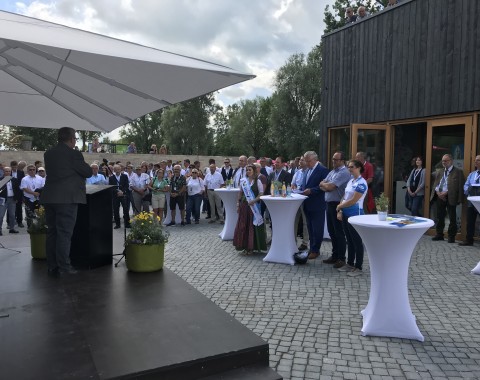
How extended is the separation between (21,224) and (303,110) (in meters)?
35.2

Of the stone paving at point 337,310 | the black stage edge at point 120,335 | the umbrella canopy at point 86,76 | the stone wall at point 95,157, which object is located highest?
the umbrella canopy at point 86,76

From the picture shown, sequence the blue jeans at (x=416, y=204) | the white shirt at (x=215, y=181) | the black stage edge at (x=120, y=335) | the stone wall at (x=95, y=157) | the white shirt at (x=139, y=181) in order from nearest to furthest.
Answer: the black stage edge at (x=120, y=335), the blue jeans at (x=416, y=204), the white shirt at (x=139, y=181), the white shirt at (x=215, y=181), the stone wall at (x=95, y=157)

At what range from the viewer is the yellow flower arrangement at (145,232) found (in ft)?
17.9

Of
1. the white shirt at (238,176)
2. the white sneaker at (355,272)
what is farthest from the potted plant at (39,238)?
the white shirt at (238,176)

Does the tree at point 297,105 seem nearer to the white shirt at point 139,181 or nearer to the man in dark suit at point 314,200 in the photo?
the white shirt at point 139,181

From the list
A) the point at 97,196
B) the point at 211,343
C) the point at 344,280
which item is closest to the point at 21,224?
the point at 97,196

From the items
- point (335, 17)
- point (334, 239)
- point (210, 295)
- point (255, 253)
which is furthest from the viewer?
point (335, 17)

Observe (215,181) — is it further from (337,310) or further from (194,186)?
(337,310)

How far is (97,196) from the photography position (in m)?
5.65

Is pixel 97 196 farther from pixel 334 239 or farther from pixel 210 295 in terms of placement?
pixel 334 239

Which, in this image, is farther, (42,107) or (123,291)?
(42,107)

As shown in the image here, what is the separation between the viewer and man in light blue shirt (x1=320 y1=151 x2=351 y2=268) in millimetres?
6488

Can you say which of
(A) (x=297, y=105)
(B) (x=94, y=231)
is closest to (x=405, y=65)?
(B) (x=94, y=231)

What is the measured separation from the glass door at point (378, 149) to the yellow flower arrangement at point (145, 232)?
6.83 m
